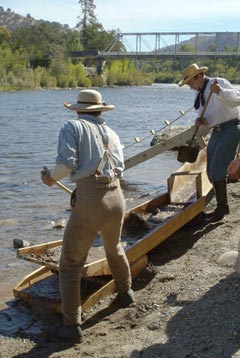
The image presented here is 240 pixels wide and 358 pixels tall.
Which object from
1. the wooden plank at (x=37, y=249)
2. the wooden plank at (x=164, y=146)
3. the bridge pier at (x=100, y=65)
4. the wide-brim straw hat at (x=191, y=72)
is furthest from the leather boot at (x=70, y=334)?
the bridge pier at (x=100, y=65)

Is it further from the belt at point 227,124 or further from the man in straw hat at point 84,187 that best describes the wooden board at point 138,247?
the belt at point 227,124

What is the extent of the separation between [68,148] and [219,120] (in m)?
3.35

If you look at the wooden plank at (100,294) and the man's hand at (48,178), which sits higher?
the man's hand at (48,178)

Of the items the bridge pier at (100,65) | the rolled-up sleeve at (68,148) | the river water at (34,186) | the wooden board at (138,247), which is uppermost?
the rolled-up sleeve at (68,148)

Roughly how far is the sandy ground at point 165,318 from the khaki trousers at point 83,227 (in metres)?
0.42

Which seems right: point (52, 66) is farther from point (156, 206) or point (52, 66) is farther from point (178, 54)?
point (156, 206)

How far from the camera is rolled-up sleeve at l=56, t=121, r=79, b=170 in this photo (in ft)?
16.9

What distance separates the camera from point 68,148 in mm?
5148

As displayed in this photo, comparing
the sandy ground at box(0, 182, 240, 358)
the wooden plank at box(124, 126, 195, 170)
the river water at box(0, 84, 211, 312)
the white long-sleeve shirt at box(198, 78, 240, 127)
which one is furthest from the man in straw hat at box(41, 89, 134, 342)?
the wooden plank at box(124, 126, 195, 170)

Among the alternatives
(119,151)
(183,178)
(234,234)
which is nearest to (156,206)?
(183,178)

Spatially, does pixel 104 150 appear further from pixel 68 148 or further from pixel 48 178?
pixel 48 178

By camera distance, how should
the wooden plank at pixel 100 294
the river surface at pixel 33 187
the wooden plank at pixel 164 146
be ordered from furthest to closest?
1. the wooden plank at pixel 164 146
2. the river surface at pixel 33 187
3. the wooden plank at pixel 100 294

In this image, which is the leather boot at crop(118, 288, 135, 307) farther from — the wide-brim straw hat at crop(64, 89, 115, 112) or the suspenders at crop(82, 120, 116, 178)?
the wide-brim straw hat at crop(64, 89, 115, 112)

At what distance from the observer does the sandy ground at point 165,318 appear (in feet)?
15.8
